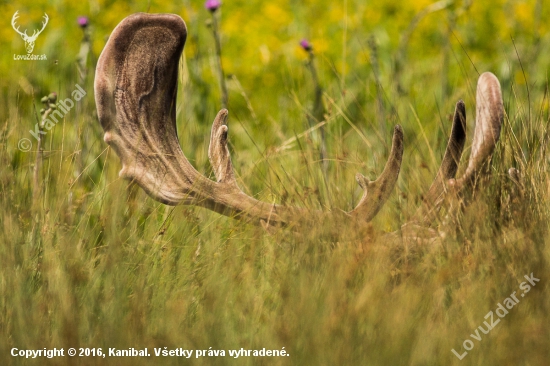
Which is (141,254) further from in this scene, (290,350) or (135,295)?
(290,350)

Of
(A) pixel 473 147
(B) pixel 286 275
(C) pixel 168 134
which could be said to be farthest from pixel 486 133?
(C) pixel 168 134

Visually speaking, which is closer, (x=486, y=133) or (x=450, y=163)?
(x=486, y=133)

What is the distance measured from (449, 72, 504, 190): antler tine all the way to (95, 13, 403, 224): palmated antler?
0.23m

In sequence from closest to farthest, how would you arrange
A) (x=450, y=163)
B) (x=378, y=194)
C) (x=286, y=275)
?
(x=286, y=275) → (x=378, y=194) → (x=450, y=163)

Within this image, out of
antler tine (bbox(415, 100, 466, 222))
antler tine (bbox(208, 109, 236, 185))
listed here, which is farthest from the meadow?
antler tine (bbox(208, 109, 236, 185))

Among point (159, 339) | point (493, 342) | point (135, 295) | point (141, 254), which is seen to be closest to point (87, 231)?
point (141, 254)

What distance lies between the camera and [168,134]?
2.43 meters

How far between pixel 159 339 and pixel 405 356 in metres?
0.55

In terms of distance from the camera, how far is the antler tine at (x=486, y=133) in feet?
7.93

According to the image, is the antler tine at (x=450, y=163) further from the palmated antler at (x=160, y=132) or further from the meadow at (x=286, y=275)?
the palmated antler at (x=160, y=132)

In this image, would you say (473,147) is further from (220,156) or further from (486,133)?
(220,156)

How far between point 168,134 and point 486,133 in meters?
0.97

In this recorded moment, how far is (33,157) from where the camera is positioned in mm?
3396

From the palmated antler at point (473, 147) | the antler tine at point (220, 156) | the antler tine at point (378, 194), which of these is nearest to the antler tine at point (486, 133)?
the palmated antler at point (473, 147)
